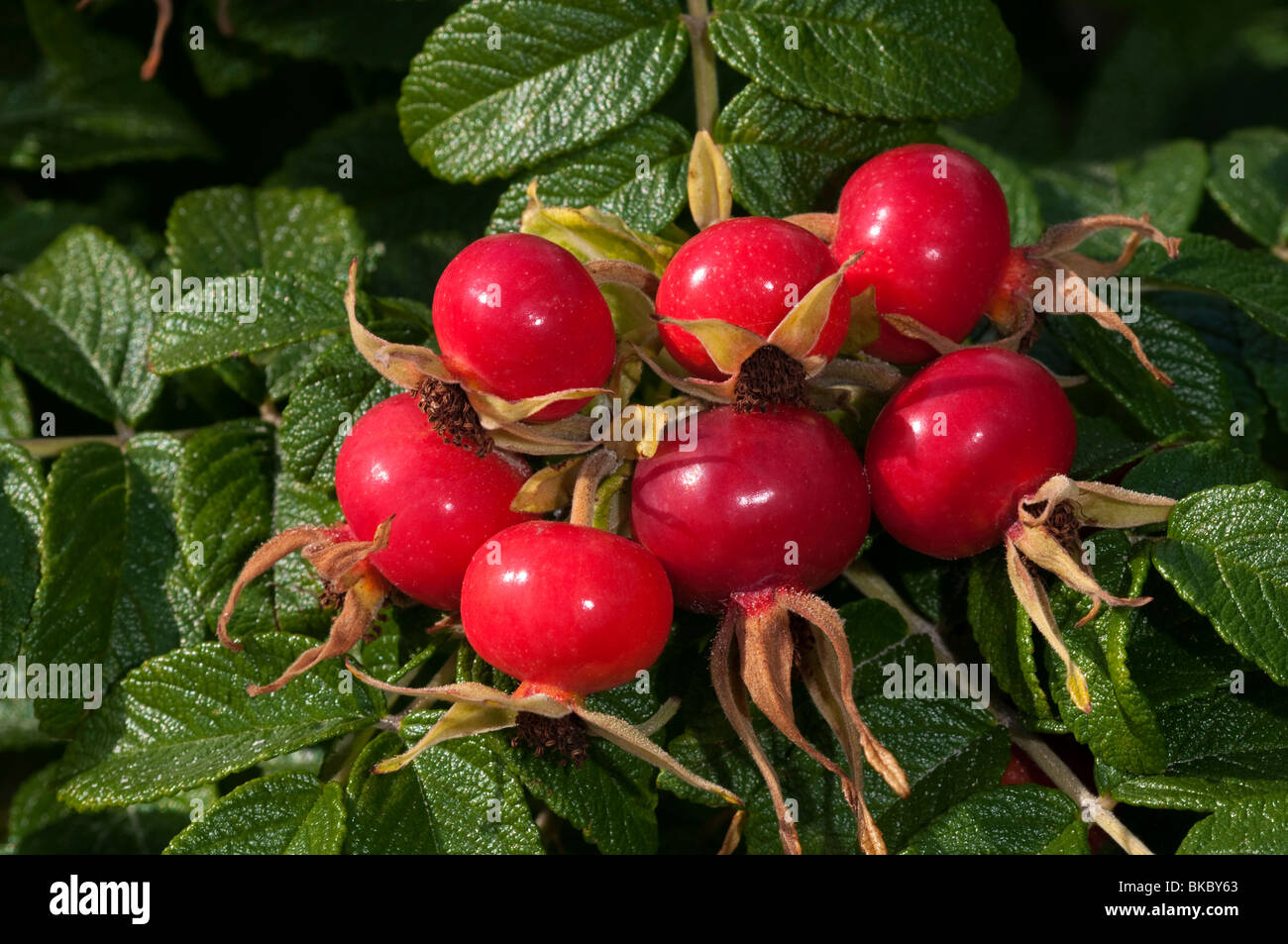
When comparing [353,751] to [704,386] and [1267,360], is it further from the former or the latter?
[1267,360]

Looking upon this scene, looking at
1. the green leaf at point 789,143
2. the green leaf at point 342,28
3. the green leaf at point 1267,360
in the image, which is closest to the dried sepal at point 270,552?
the green leaf at point 789,143

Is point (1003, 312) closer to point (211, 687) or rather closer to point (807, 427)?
point (807, 427)

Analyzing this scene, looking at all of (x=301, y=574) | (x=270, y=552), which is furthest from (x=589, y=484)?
(x=301, y=574)

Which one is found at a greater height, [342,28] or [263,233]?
[342,28]

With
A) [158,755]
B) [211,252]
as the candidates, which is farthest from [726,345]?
[211,252]

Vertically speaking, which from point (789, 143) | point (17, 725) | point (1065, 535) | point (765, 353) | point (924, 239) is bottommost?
point (17, 725)

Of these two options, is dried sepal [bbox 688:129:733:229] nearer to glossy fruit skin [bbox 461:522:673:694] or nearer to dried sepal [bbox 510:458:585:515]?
dried sepal [bbox 510:458:585:515]
